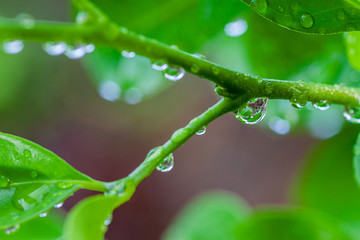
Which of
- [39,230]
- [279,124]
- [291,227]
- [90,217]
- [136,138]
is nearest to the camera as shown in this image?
[90,217]

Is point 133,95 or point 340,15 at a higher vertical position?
point 340,15

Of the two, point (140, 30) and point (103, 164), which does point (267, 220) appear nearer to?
point (140, 30)

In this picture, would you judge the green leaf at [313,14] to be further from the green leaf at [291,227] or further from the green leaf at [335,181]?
the green leaf at [335,181]

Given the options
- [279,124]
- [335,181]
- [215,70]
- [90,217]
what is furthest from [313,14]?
[335,181]

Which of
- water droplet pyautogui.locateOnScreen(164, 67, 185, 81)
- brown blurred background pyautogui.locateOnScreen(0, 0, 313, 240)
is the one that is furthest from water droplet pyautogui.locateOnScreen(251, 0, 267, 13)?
brown blurred background pyautogui.locateOnScreen(0, 0, 313, 240)

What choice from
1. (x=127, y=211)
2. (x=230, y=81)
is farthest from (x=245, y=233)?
(x=127, y=211)

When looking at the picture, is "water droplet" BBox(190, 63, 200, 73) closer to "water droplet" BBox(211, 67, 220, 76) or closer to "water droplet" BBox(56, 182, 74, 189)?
"water droplet" BBox(211, 67, 220, 76)

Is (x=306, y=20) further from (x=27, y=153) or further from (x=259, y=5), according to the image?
(x=27, y=153)
